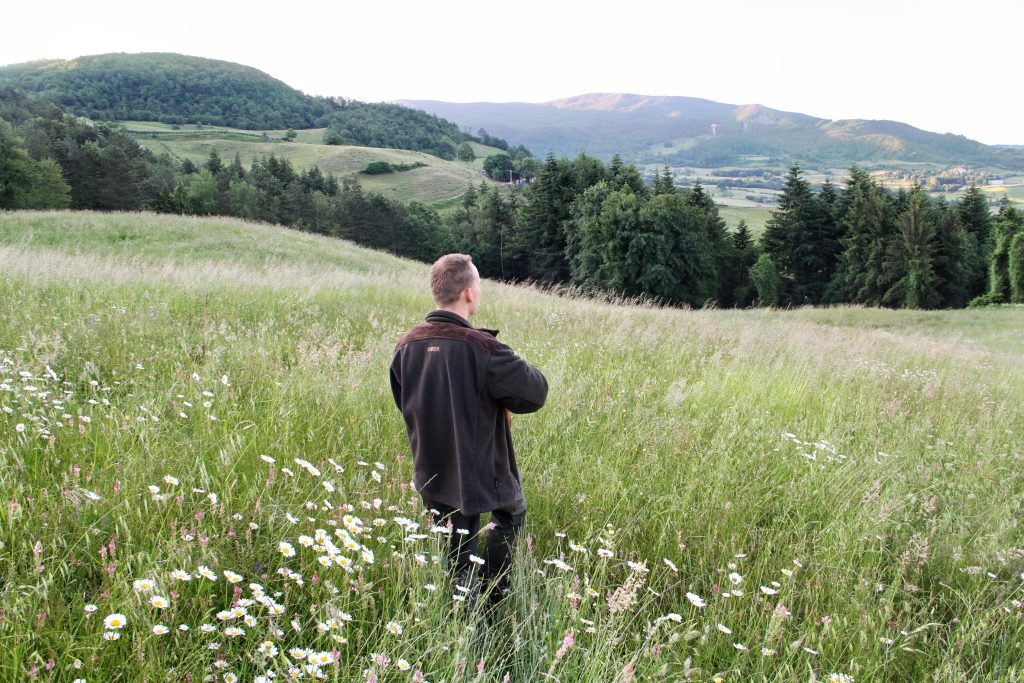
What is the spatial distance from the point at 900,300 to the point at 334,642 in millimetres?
61347

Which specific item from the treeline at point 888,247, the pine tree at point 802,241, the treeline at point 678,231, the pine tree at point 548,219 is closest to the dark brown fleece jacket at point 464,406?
the treeline at point 678,231

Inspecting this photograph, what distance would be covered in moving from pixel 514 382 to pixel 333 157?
14590cm

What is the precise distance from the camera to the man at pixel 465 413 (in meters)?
2.86

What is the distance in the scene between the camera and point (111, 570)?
2.06 metres

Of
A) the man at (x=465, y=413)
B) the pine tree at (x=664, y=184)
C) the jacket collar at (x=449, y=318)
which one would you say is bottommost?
the man at (x=465, y=413)

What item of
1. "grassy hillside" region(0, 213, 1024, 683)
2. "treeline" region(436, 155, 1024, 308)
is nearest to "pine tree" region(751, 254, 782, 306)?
"treeline" region(436, 155, 1024, 308)

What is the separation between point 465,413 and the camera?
288 cm

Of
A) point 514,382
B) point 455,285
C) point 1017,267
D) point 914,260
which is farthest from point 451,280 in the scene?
point 914,260

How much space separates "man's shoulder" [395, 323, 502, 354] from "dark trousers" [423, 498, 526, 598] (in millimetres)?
788

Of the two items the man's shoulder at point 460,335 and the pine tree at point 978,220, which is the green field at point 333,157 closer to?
the pine tree at point 978,220

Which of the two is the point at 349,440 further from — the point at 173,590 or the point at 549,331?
the point at 549,331

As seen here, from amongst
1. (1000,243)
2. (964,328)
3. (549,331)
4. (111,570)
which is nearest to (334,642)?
(111,570)

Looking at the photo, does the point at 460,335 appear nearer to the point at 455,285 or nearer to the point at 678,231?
the point at 455,285

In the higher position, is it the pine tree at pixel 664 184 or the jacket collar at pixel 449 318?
the pine tree at pixel 664 184
